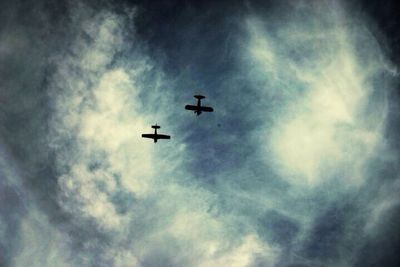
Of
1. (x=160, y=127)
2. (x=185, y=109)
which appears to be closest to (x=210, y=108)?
(x=185, y=109)

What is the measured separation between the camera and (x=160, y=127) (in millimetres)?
88312

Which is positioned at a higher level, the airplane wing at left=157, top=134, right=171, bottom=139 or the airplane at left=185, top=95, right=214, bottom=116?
the airplane at left=185, top=95, right=214, bottom=116

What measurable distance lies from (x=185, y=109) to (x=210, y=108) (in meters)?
6.30

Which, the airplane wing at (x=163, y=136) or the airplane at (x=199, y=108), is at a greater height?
the airplane at (x=199, y=108)

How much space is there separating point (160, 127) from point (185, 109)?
8588mm

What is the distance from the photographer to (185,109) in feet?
278

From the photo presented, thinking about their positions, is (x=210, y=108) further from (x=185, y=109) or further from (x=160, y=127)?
(x=160, y=127)

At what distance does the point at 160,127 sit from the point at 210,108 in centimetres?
1371

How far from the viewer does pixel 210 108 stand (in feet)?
282
